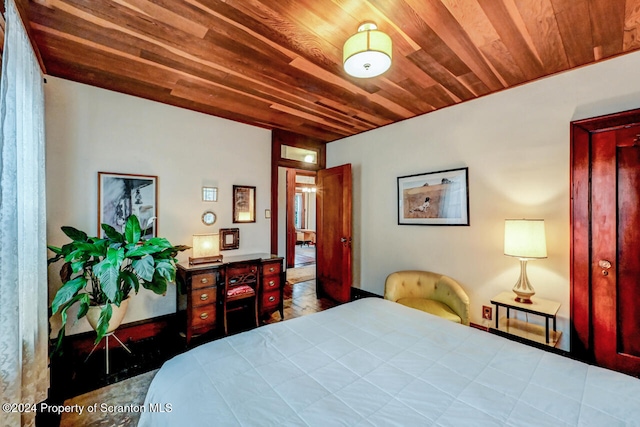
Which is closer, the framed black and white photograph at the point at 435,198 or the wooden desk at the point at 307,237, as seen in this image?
the framed black and white photograph at the point at 435,198

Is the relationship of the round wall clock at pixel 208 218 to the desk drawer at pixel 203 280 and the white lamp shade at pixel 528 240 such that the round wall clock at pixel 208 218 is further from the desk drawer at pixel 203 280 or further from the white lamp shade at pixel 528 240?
the white lamp shade at pixel 528 240

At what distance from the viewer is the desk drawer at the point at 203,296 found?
277 centimetres

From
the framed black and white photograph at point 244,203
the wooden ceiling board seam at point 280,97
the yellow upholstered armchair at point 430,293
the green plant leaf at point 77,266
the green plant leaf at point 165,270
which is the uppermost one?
the wooden ceiling board seam at point 280,97

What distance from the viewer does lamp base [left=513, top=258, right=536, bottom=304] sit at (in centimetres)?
234

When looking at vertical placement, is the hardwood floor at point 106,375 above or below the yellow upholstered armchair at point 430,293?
below

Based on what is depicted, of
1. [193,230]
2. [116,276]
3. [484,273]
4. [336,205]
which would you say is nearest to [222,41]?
[116,276]

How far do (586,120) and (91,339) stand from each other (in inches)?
193

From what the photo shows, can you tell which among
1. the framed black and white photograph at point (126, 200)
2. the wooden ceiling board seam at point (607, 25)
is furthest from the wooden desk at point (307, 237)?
the wooden ceiling board seam at point (607, 25)

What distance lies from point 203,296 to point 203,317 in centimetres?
22

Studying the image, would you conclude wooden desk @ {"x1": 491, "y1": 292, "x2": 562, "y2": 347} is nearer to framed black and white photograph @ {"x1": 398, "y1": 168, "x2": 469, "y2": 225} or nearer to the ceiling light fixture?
framed black and white photograph @ {"x1": 398, "y1": 168, "x2": 469, "y2": 225}

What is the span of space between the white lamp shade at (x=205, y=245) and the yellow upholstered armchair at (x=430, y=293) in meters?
2.10

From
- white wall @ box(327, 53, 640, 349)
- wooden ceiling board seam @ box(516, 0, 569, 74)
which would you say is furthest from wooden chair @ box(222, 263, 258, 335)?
wooden ceiling board seam @ box(516, 0, 569, 74)

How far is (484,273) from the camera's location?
2840 millimetres

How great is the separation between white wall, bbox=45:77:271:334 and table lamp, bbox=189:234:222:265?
0.28 meters
